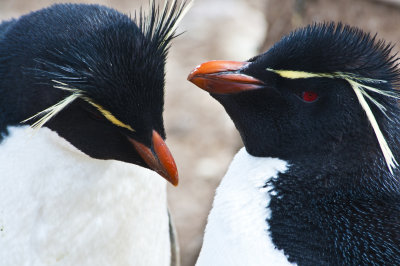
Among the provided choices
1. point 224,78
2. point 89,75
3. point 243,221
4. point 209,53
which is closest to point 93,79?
point 89,75

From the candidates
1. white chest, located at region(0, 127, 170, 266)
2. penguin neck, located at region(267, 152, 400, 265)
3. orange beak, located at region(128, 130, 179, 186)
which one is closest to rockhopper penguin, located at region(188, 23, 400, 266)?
penguin neck, located at region(267, 152, 400, 265)

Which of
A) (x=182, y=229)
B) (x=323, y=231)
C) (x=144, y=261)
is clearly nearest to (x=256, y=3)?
(x=182, y=229)

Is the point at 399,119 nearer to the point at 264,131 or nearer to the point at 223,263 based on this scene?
the point at 264,131

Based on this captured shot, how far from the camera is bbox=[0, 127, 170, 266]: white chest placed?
1937mm

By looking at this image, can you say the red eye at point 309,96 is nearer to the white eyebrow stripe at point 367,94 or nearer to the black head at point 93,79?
the white eyebrow stripe at point 367,94

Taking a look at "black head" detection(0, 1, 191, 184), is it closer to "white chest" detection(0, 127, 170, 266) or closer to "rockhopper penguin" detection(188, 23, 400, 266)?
"white chest" detection(0, 127, 170, 266)

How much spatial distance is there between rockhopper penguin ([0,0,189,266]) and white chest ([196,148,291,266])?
0.19 metres

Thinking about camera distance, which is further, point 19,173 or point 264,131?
point 19,173

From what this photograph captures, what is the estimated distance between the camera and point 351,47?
1.67 metres

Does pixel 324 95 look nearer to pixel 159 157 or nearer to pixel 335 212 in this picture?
pixel 335 212

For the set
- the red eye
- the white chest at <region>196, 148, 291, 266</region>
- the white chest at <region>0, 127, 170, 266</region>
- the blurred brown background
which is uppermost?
the blurred brown background

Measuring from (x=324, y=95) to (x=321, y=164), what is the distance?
0.63 feet

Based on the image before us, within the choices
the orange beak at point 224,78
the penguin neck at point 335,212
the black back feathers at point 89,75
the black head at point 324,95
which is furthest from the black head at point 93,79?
the penguin neck at point 335,212

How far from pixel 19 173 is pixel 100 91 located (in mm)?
417
